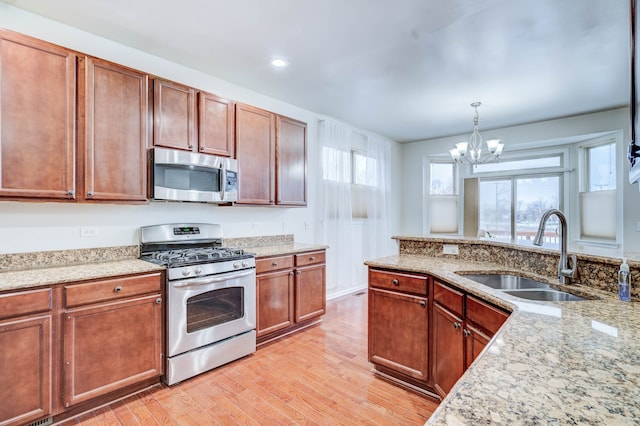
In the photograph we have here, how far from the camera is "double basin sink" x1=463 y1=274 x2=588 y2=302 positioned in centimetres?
178

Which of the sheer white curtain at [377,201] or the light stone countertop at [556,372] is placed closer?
the light stone countertop at [556,372]

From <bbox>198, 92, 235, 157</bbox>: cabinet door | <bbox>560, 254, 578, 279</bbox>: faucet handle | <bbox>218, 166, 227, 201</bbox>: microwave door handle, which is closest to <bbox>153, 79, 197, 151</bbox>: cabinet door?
<bbox>198, 92, 235, 157</bbox>: cabinet door

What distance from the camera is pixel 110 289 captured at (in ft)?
7.00

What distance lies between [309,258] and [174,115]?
1944mm

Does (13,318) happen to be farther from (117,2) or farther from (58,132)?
(117,2)

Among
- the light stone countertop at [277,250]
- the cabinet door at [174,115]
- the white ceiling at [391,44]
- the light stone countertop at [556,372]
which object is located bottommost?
the light stone countertop at [556,372]

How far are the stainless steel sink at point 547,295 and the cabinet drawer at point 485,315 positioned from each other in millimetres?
220

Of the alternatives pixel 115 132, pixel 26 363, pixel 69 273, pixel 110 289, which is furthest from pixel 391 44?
pixel 26 363

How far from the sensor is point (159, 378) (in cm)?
245

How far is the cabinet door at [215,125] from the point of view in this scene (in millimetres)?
2914

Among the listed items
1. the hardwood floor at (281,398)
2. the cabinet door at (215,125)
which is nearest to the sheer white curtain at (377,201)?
the hardwood floor at (281,398)

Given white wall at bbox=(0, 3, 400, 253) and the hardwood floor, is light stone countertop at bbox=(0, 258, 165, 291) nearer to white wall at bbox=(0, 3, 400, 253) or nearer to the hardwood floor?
white wall at bbox=(0, 3, 400, 253)

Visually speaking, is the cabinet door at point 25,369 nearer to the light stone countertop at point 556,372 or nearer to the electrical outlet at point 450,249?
the light stone countertop at point 556,372

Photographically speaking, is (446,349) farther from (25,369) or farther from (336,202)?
(336,202)
